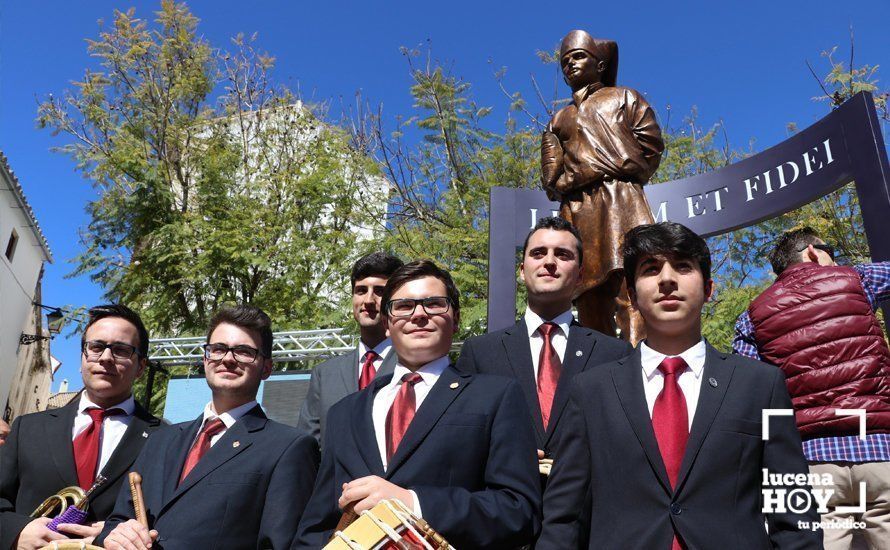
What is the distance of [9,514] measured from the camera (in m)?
2.72

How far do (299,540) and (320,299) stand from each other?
39.6 ft

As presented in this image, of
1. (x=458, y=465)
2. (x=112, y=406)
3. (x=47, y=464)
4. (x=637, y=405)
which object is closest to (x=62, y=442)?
(x=47, y=464)

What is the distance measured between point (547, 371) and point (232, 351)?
4.01 feet

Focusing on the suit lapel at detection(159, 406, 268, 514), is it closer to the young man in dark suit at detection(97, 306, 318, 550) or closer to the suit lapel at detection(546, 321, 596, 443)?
the young man in dark suit at detection(97, 306, 318, 550)

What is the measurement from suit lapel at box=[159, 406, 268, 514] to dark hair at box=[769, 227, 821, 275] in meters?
2.38

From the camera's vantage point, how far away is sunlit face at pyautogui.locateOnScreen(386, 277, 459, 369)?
2.41 meters

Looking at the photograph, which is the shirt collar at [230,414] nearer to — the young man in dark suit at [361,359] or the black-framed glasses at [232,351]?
the black-framed glasses at [232,351]

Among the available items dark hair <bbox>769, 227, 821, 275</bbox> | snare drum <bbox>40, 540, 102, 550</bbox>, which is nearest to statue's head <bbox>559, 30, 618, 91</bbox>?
dark hair <bbox>769, 227, 821, 275</bbox>

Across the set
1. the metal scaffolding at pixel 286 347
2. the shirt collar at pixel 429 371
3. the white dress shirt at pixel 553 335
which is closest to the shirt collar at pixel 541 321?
the white dress shirt at pixel 553 335

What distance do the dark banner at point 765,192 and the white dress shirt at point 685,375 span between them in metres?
3.47

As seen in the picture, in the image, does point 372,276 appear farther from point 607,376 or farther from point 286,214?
point 286,214

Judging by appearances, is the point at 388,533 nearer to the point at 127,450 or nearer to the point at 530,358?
the point at 530,358

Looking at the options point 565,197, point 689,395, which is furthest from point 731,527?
point 565,197

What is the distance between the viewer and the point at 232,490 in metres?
2.51
